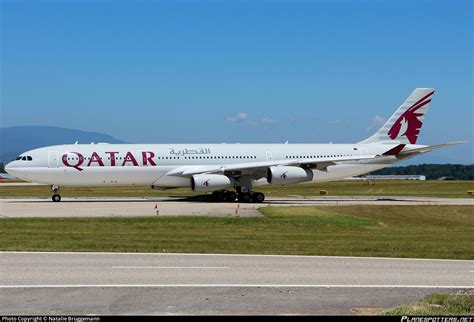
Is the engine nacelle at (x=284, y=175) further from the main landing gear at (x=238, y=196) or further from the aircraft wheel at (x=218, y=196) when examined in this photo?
the aircraft wheel at (x=218, y=196)

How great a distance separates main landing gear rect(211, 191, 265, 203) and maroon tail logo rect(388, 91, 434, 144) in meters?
12.3

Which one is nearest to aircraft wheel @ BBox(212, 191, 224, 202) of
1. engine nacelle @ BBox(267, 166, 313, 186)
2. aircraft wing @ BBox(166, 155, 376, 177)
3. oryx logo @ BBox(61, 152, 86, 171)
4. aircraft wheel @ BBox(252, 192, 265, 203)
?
aircraft wing @ BBox(166, 155, 376, 177)

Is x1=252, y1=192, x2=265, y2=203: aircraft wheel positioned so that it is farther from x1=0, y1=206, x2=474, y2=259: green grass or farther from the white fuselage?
x1=0, y1=206, x2=474, y2=259: green grass

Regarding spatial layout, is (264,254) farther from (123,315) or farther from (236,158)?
(236,158)

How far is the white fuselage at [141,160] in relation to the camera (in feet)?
141

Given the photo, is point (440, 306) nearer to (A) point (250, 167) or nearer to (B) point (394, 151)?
(A) point (250, 167)

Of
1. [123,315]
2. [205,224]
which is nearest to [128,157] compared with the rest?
[205,224]

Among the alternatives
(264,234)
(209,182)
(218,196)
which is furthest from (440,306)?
(218,196)

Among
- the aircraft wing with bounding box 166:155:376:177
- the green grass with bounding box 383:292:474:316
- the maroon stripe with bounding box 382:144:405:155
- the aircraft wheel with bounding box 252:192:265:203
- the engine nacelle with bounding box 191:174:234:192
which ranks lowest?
the green grass with bounding box 383:292:474:316

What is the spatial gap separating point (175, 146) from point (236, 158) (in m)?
4.33

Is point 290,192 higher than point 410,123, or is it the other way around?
point 410,123

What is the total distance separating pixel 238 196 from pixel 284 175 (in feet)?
11.6

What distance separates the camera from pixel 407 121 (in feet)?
164

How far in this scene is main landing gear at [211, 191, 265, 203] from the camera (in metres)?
44.3
